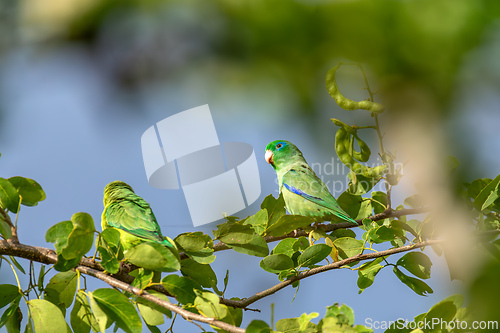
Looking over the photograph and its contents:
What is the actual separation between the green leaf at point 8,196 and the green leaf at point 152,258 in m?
0.62

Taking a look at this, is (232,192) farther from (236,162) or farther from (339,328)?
(339,328)

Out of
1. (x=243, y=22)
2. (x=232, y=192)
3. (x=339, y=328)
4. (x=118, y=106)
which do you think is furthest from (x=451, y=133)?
(x=232, y=192)

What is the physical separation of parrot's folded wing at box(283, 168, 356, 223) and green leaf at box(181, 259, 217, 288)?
1215mm

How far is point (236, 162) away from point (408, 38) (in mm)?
1206

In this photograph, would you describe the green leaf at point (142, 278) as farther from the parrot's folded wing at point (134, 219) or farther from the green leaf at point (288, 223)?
the green leaf at point (288, 223)

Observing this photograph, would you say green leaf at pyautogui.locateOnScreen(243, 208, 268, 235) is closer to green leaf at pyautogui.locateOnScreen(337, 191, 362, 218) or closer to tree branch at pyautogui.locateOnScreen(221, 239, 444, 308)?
tree branch at pyautogui.locateOnScreen(221, 239, 444, 308)

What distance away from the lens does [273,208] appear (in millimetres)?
2150

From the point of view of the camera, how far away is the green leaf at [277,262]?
1.79 meters

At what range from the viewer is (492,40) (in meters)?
0.66

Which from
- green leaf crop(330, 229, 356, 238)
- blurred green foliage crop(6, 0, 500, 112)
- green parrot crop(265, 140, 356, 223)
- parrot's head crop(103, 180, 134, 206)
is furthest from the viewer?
green parrot crop(265, 140, 356, 223)

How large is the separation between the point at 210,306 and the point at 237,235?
47 centimetres

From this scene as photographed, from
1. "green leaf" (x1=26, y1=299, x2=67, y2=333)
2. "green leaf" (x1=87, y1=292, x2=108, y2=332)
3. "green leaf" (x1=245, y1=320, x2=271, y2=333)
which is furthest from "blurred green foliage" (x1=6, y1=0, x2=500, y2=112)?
"green leaf" (x1=26, y1=299, x2=67, y2=333)

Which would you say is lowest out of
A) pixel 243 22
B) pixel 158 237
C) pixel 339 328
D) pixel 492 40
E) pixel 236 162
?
pixel 339 328

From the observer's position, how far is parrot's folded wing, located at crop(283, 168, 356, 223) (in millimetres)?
3066
